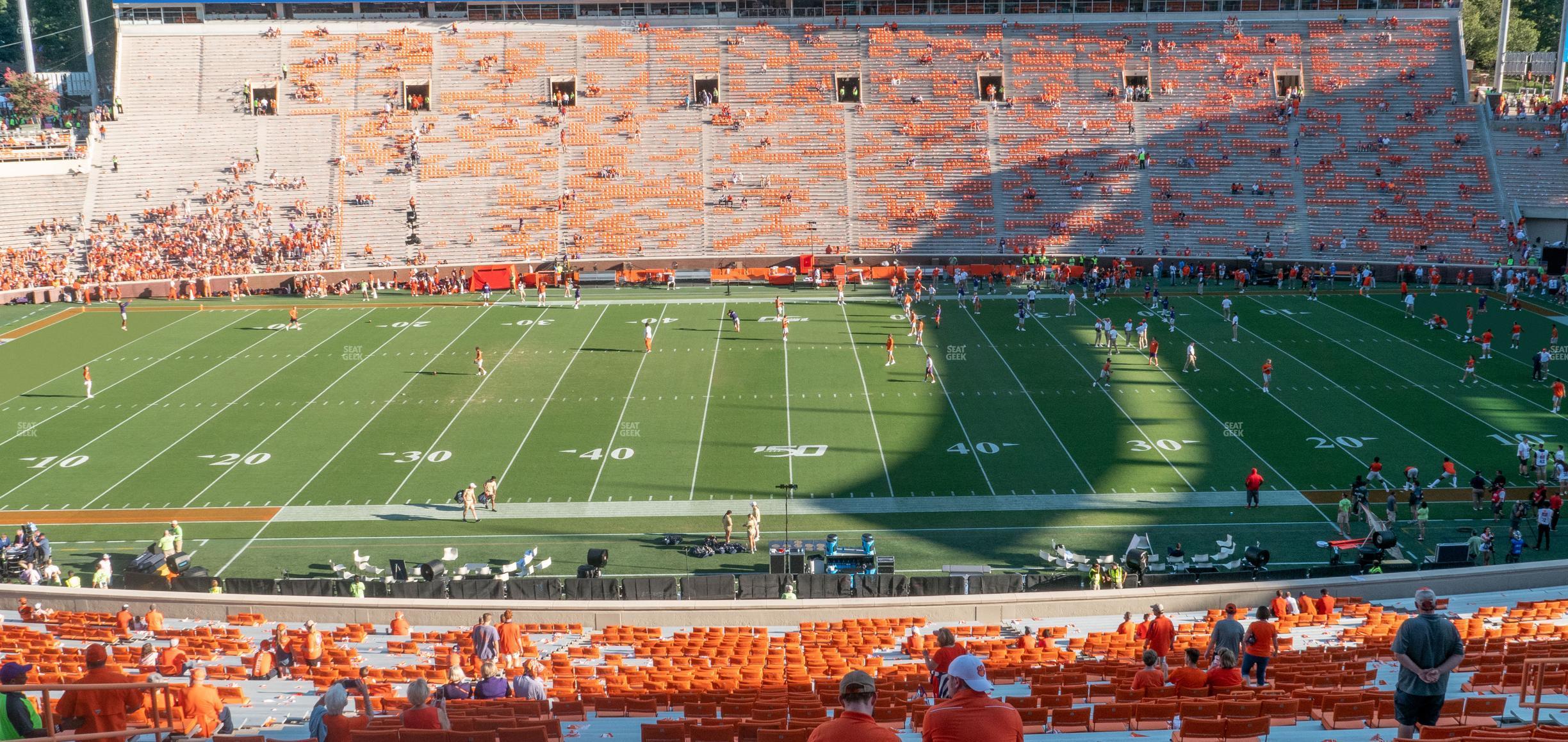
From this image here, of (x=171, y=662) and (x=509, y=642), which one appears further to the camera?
(x=509, y=642)

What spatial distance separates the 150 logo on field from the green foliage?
206 ft

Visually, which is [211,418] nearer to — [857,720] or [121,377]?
[121,377]

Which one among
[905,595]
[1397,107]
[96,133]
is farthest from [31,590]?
[1397,107]

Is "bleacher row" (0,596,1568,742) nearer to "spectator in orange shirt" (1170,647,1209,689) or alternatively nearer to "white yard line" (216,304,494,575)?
"spectator in orange shirt" (1170,647,1209,689)

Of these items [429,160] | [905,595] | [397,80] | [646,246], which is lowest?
[905,595]

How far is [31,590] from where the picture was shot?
23.0 m

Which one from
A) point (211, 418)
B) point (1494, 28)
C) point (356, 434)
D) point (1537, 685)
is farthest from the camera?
point (1494, 28)

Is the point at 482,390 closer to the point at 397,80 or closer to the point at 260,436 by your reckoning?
the point at 260,436

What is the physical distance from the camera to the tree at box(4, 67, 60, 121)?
216 ft

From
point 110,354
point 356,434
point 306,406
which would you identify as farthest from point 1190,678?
point 110,354

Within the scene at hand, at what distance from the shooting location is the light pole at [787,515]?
24.7m

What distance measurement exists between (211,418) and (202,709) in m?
27.2

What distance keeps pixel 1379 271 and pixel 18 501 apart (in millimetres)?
48555

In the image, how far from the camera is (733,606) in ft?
72.5
